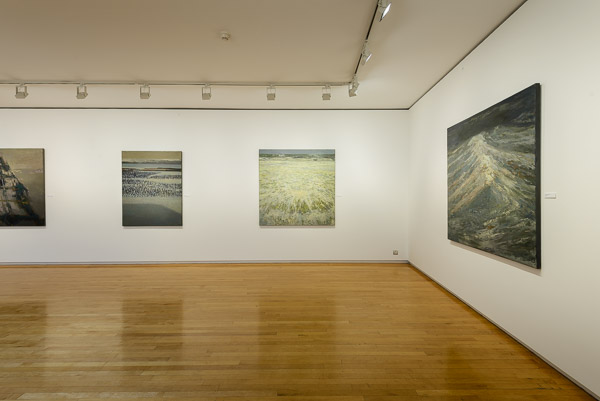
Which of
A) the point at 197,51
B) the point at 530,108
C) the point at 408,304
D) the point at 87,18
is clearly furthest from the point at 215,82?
the point at 408,304

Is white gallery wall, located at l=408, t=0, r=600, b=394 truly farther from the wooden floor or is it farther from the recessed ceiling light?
the recessed ceiling light

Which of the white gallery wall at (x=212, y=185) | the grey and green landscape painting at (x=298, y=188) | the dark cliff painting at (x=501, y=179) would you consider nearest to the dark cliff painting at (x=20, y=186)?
the white gallery wall at (x=212, y=185)

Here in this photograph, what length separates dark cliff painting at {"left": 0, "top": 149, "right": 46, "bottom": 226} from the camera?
5504 mm

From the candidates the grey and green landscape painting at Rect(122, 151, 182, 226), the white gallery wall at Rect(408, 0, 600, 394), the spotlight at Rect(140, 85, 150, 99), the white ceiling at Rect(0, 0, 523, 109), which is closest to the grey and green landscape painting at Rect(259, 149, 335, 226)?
the white ceiling at Rect(0, 0, 523, 109)

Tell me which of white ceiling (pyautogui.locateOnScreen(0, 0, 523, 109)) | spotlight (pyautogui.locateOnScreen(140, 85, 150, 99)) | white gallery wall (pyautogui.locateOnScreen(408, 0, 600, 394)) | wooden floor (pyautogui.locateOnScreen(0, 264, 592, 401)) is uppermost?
white ceiling (pyautogui.locateOnScreen(0, 0, 523, 109))

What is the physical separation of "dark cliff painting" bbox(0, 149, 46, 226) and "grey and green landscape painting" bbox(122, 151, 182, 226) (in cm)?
173

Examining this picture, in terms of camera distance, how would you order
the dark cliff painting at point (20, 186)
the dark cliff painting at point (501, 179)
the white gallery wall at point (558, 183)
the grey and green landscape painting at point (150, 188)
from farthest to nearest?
the grey and green landscape painting at point (150, 188)
the dark cliff painting at point (20, 186)
the dark cliff painting at point (501, 179)
the white gallery wall at point (558, 183)

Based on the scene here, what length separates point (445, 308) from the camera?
11.3ft

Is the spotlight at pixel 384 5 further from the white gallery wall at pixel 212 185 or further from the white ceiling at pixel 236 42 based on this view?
the white gallery wall at pixel 212 185

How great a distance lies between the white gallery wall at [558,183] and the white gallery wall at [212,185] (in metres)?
2.53

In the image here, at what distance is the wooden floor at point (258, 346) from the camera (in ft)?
6.63

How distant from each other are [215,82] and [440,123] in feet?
11.8

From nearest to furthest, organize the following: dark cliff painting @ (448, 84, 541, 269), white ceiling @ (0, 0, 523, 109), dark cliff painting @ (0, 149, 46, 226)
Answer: dark cliff painting @ (448, 84, 541, 269), white ceiling @ (0, 0, 523, 109), dark cliff painting @ (0, 149, 46, 226)

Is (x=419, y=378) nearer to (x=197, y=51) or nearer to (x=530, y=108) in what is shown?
(x=530, y=108)
